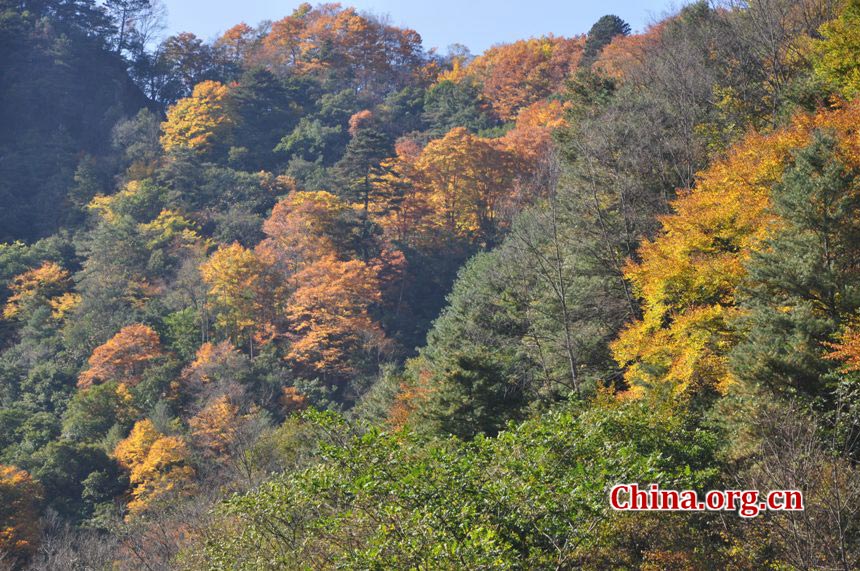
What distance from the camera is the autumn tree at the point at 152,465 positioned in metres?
30.2

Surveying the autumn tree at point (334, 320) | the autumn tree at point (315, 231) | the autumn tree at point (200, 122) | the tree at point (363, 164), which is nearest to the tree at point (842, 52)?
the autumn tree at point (334, 320)

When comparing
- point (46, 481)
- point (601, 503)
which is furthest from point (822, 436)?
point (46, 481)

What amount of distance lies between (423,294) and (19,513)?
23616 millimetres

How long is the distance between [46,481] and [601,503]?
92.4ft

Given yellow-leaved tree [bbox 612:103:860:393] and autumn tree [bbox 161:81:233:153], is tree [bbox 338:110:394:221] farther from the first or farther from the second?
yellow-leaved tree [bbox 612:103:860:393]

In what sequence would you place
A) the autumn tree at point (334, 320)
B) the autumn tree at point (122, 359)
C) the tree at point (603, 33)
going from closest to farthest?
the autumn tree at point (122, 359) → the autumn tree at point (334, 320) → the tree at point (603, 33)

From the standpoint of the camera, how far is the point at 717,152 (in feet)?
77.0

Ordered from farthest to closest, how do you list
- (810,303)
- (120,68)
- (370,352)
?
(120,68) < (370,352) < (810,303)

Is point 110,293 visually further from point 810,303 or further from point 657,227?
point 810,303

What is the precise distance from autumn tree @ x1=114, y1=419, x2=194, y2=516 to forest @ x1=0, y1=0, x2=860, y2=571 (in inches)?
6.7

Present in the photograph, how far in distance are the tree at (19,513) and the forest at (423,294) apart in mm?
132

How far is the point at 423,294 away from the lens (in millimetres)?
45375

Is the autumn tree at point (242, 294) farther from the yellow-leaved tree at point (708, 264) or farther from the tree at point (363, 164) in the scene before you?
the yellow-leaved tree at point (708, 264)

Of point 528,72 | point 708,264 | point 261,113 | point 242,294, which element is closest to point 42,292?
point 242,294
